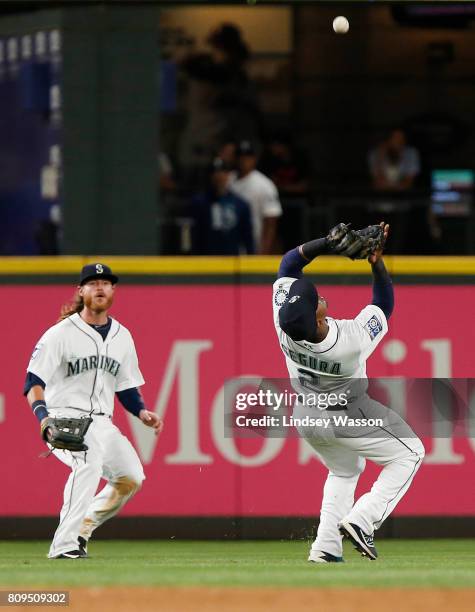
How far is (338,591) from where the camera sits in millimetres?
7016

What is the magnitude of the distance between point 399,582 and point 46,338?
9.73 feet

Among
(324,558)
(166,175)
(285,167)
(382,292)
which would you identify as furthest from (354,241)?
(166,175)

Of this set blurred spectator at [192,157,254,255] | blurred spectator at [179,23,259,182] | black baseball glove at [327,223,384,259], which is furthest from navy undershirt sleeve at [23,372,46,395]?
blurred spectator at [179,23,259,182]

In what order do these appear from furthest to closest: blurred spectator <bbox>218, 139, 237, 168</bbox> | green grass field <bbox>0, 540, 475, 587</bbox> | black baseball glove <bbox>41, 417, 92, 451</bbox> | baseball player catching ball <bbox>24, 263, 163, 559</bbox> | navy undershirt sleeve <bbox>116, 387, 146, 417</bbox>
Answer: blurred spectator <bbox>218, 139, 237, 168</bbox>, navy undershirt sleeve <bbox>116, 387, 146, 417</bbox>, baseball player catching ball <bbox>24, 263, 163, 559</bbox>, black baseball glove <bbox>41, 417, 92, 451</bbox>, green grass field <bbox>0, 540, 475, 587</bbox>

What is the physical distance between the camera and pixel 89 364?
9.43m

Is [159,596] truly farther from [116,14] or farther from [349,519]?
[116,14]

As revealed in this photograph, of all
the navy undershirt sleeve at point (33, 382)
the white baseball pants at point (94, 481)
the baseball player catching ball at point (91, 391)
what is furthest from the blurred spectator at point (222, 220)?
the navy undershirt sleeve at point (33, 382)

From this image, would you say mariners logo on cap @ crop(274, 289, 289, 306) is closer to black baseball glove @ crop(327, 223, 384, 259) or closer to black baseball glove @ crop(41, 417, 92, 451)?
black baseball glove @ crop(327, 223, 384, 259)

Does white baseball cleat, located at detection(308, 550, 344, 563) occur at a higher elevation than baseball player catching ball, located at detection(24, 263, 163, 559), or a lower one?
lower

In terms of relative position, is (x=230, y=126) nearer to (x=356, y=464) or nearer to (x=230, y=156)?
(x=230, y=156)

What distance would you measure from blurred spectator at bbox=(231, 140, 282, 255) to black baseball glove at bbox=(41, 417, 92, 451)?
4.16m

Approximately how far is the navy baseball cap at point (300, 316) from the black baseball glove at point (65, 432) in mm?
1369

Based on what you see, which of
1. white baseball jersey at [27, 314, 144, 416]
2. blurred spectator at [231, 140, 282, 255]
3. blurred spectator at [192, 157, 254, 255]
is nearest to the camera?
white baseball jersey at [27, 314, 144, 416]

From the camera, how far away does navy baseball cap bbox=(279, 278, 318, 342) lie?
8.50m
